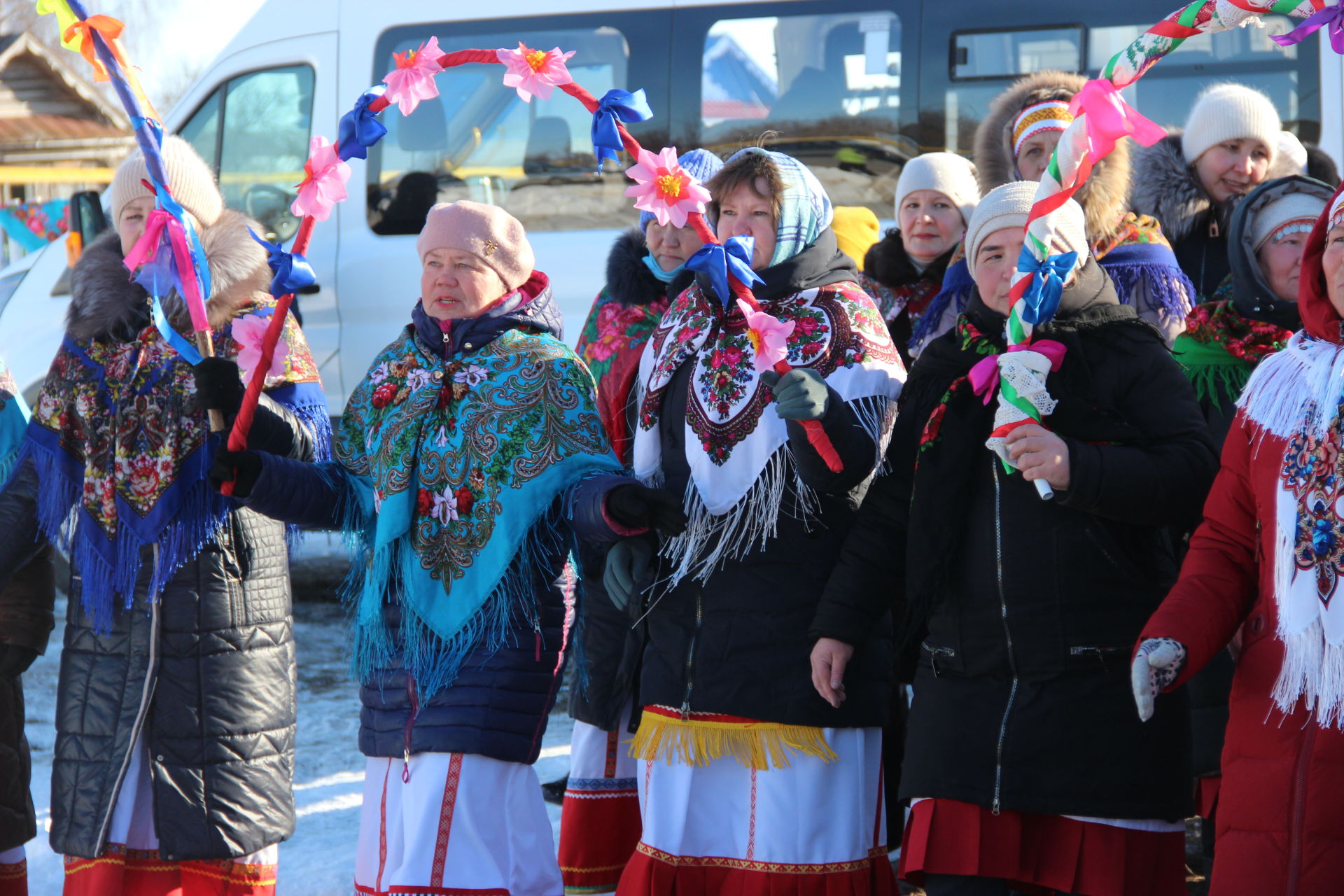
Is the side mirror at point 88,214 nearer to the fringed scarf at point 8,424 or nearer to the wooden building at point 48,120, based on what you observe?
the fringed scarf at point 8,424

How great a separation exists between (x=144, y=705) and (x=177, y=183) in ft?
3.98

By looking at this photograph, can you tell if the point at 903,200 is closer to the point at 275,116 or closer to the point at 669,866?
the point at 669,866

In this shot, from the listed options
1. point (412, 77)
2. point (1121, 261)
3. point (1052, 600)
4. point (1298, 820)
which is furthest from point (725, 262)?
point (1298, 820)

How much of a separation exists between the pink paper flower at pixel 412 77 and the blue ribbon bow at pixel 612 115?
0.37m

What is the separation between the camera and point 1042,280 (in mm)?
2508

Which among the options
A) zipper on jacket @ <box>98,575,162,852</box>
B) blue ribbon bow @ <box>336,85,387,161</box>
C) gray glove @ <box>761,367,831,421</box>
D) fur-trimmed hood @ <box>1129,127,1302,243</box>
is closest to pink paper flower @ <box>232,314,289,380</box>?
blue ribbon bow @ <box>336,85,387,161</box>

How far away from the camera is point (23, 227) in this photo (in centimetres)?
997

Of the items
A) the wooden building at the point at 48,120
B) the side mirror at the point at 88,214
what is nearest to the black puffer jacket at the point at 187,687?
the side mirror at the point at 88,214

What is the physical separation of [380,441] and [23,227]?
26.4ft

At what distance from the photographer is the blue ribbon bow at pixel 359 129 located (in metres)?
2.92

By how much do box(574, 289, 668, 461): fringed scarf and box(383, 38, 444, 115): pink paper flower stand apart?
1040 millimetres

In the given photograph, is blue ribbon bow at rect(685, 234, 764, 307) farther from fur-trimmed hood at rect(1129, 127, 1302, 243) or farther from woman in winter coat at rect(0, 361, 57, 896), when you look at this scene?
woman in winter coat at rect(0, 361, 57, 896)

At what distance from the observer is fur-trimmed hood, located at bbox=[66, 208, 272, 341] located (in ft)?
10.8

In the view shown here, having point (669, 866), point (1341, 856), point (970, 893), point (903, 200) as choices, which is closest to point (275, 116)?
point (903, 200)
